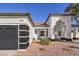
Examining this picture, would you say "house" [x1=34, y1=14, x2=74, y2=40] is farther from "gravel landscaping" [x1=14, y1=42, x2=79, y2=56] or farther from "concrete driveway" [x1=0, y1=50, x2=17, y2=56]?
"concrete driveway" [x1=0, y1=50, x2=17, y2=56]

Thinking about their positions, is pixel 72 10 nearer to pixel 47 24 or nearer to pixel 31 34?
pixel 47 24

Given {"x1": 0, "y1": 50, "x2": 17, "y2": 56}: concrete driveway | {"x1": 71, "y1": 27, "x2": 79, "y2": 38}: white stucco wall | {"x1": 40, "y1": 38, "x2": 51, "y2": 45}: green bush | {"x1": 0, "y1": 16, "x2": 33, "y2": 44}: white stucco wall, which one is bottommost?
{"x1": 0, "y1": 50, "x2": 17, "y2": 56}: concrete driveway

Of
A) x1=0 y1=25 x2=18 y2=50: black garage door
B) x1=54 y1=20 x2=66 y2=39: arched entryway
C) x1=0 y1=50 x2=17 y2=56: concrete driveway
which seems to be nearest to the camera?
x1=0 y1=50 x2=17 y2=56: concrete driveway

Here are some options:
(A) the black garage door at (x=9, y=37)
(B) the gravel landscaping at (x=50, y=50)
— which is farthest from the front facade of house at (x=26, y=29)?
(B) the gravel landscaping at (x=50, y=50)

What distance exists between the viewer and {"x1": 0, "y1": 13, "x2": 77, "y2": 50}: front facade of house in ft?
48.7

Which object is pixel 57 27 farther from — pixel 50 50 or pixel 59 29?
pixel 50 50

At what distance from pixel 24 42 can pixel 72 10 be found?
10.4 feet

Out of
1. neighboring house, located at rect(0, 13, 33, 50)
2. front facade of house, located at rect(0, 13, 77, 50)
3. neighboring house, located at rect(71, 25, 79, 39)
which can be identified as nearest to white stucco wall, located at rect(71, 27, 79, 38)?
neighboring house, located at rect(71, 25, 79, 39)

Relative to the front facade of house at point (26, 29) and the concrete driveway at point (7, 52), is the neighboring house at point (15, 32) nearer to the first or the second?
the front facade of house at point (26, 29)

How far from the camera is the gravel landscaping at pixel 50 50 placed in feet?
47.9

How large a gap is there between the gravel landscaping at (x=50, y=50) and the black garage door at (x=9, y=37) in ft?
2.16

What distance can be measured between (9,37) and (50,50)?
2390 mm

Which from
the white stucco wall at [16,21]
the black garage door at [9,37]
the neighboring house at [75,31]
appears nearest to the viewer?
the neighboring house at [75,31]

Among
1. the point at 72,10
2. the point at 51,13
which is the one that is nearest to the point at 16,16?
the point at 51,13
